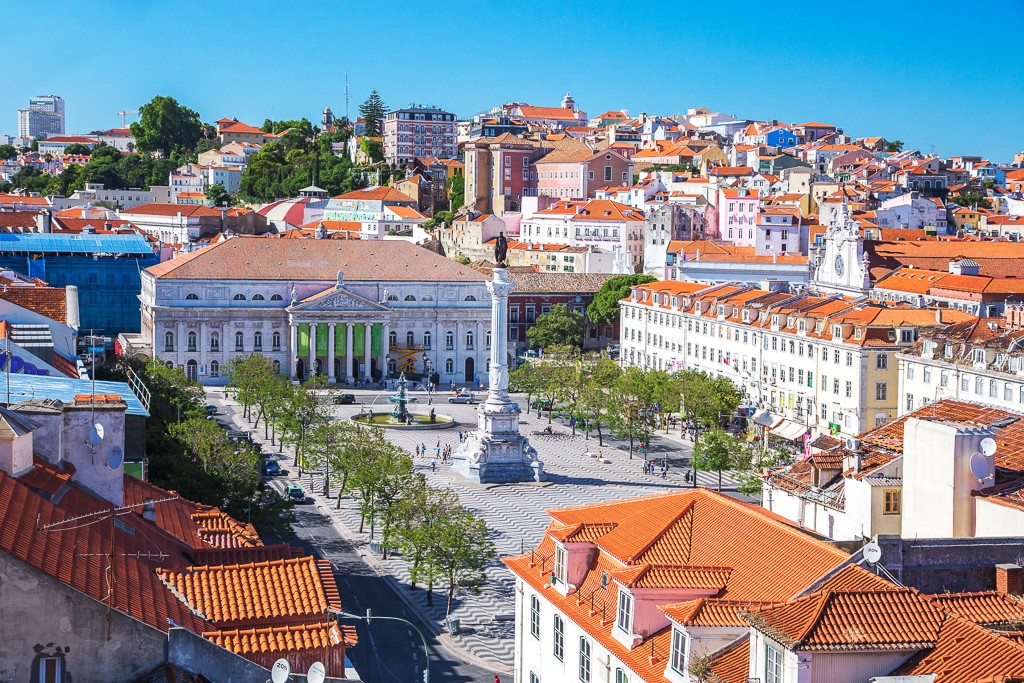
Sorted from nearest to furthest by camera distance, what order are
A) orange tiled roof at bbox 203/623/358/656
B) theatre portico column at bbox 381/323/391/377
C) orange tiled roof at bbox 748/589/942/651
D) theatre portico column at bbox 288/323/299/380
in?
1. orange tiled roof at bbox 203/623/358/656
2. orange tiled roof at bbox 748/589/942/651
3. theatre portico column at bbox 288/323/299/380
4. theatre portico column at bbox 381/323/391/377

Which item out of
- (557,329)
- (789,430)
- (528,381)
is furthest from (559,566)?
(557,329)

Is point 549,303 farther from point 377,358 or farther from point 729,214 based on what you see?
point 729,214

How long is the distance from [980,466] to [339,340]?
85.3 m

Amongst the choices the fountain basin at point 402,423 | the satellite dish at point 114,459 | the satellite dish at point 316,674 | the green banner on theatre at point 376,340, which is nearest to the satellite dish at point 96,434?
the satellite dish at point 114,459

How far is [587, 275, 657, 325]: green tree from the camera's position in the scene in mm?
120875

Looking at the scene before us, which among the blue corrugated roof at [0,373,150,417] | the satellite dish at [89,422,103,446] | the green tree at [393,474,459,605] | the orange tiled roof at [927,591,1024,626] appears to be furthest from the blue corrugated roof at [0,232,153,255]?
the orange tiled roof at [927,591,1024,626]

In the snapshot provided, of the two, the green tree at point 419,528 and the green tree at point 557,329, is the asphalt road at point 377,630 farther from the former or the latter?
the green tree at point 557,329

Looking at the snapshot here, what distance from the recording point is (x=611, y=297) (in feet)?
397

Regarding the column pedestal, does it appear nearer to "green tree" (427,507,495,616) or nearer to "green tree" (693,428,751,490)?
"green tree" (693,428,751,490)

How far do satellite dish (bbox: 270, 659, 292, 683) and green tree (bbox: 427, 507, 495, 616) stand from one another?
94.1 ft

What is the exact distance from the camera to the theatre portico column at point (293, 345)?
109m

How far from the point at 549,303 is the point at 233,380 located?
38.6 m

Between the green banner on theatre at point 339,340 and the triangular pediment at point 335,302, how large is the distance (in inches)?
60.9

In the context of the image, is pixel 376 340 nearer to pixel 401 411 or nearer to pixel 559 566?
pixel 401 411
